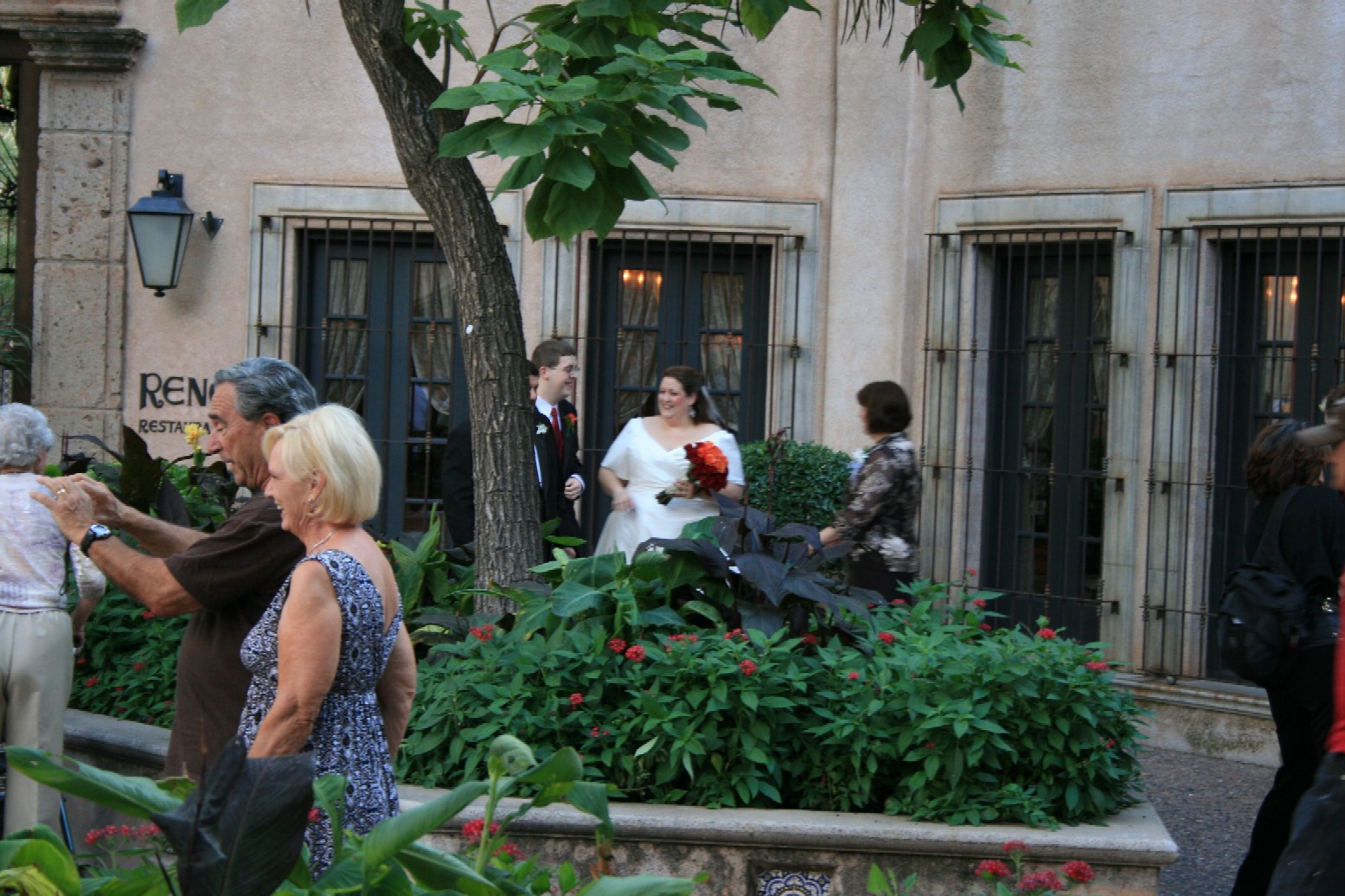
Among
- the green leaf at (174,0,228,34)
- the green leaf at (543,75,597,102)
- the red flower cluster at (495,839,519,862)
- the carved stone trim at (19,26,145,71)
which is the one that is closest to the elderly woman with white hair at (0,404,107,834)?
the green leaf at (174,0,228,34)

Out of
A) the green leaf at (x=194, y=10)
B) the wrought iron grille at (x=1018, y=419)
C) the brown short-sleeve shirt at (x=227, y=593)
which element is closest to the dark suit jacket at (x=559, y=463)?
the wrought iron grille at (x=1018, y=419)

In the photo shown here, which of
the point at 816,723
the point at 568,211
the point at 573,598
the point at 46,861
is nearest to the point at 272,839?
the point at 46,861

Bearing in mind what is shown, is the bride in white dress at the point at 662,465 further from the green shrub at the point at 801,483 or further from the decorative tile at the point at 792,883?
the decorative tile at the point at 792,883

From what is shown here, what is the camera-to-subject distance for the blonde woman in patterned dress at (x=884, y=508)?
6199 millimetres

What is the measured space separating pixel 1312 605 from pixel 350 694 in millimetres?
3095

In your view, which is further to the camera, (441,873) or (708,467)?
(708,467)

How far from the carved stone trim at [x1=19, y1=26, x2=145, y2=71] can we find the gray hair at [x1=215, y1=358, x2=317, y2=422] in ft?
22.4

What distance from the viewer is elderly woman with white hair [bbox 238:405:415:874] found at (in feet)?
9.32

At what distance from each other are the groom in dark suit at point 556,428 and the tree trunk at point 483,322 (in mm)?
1174

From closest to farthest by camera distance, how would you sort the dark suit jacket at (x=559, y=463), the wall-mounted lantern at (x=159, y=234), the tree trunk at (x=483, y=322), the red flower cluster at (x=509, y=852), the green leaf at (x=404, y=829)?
the green leaf at (x=404, y=829) → the red flower cluster at (x=509, y=852) → the tree trunk at (x=483, y=322) → the dark suit jacket at (x=559, y=463) → the wall-mounted lantern at (x=159, y=234)

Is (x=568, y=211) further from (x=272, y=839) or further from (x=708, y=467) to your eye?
(x=272, y=839)

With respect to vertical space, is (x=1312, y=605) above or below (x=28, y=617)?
above

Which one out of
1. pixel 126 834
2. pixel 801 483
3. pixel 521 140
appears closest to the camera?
pixel 126 834

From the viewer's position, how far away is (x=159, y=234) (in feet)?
30.5
